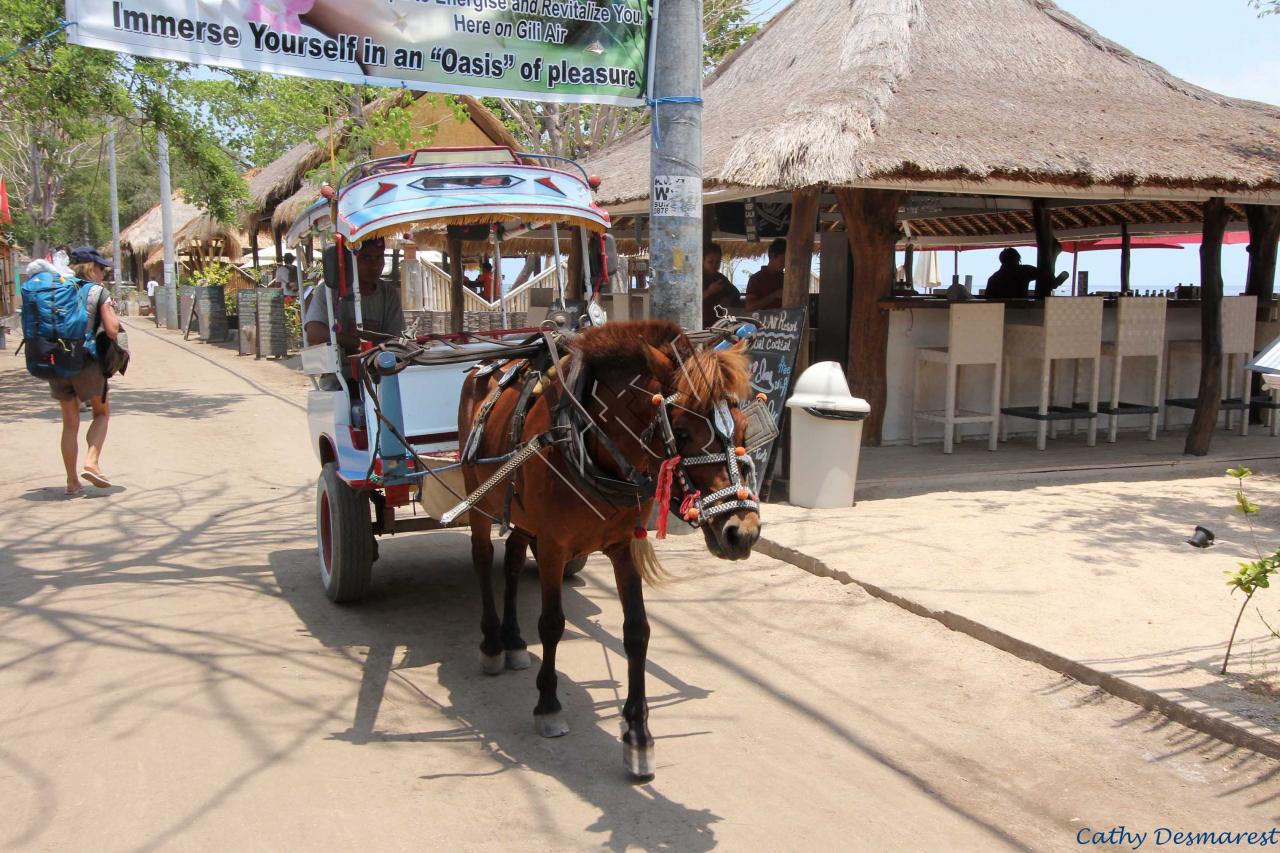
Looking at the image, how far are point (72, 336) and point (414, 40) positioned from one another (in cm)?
404

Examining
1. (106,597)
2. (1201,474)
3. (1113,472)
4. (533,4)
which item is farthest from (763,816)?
(1201,474)

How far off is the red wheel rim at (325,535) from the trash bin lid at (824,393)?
3643 millimetres

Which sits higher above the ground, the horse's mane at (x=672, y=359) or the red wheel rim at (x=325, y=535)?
the horse's mane at (x=672, y=359)

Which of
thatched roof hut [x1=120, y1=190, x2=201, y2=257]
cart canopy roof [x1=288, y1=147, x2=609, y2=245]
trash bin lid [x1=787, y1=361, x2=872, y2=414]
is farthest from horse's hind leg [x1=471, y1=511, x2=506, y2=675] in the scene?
thatched roof hut [x1=120, y1=190, x2=201, y2=257]

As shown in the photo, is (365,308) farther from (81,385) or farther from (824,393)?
(81,385)

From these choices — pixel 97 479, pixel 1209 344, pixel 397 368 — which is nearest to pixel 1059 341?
pixel 1209 344

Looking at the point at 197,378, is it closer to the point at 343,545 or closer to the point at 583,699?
the point at 343,545

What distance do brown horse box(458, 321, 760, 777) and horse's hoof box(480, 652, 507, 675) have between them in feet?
2.40

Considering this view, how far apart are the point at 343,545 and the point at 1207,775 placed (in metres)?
4.30

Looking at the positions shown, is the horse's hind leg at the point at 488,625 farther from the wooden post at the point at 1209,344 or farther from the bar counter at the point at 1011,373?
the wooden post at the point at 1209,344

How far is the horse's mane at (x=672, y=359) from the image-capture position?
12.1ft

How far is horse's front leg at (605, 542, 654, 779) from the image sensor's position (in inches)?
158

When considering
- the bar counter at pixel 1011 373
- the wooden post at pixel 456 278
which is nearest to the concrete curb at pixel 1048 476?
the bar counter at pixel 1011 373

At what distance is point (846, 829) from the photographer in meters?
3.70
